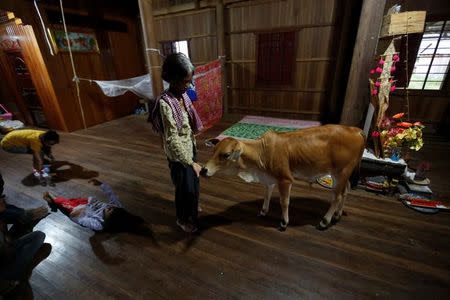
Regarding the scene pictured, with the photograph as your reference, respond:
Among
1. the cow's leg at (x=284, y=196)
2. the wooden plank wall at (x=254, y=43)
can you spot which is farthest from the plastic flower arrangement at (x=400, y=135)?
the wooden plank wall at (x=254, y=43)

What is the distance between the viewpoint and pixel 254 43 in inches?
208

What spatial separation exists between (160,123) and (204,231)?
43.1 inches

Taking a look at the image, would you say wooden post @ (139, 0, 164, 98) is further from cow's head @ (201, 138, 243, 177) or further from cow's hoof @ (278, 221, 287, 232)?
cow's hoof @ (278, 221, 287, 232)

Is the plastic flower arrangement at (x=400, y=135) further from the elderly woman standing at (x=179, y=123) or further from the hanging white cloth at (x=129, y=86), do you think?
the hanging white cloth at (x=129, y=86)

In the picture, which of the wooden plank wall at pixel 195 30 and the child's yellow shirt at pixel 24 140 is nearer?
the child's yellow shirt at pixel 24 140

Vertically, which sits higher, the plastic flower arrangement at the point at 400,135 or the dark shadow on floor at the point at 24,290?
the plastic flower arrangement at the point at 400,135

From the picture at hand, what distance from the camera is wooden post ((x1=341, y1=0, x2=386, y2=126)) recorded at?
Answer: 266 centimetres

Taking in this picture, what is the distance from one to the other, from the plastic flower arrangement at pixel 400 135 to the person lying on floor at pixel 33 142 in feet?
13.7

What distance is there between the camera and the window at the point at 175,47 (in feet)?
20.5

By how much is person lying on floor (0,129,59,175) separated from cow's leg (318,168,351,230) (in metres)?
3.39

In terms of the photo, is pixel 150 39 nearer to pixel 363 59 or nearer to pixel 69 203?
pixel 69 203

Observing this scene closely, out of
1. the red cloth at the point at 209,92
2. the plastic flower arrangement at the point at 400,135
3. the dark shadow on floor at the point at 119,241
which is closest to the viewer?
the dark shadow on floor at the point at 119,241

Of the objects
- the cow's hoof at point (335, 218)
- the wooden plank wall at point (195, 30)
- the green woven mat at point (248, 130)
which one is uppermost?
the wooden plank wall at point (195, 30)

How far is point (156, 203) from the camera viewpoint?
2.44 metres
